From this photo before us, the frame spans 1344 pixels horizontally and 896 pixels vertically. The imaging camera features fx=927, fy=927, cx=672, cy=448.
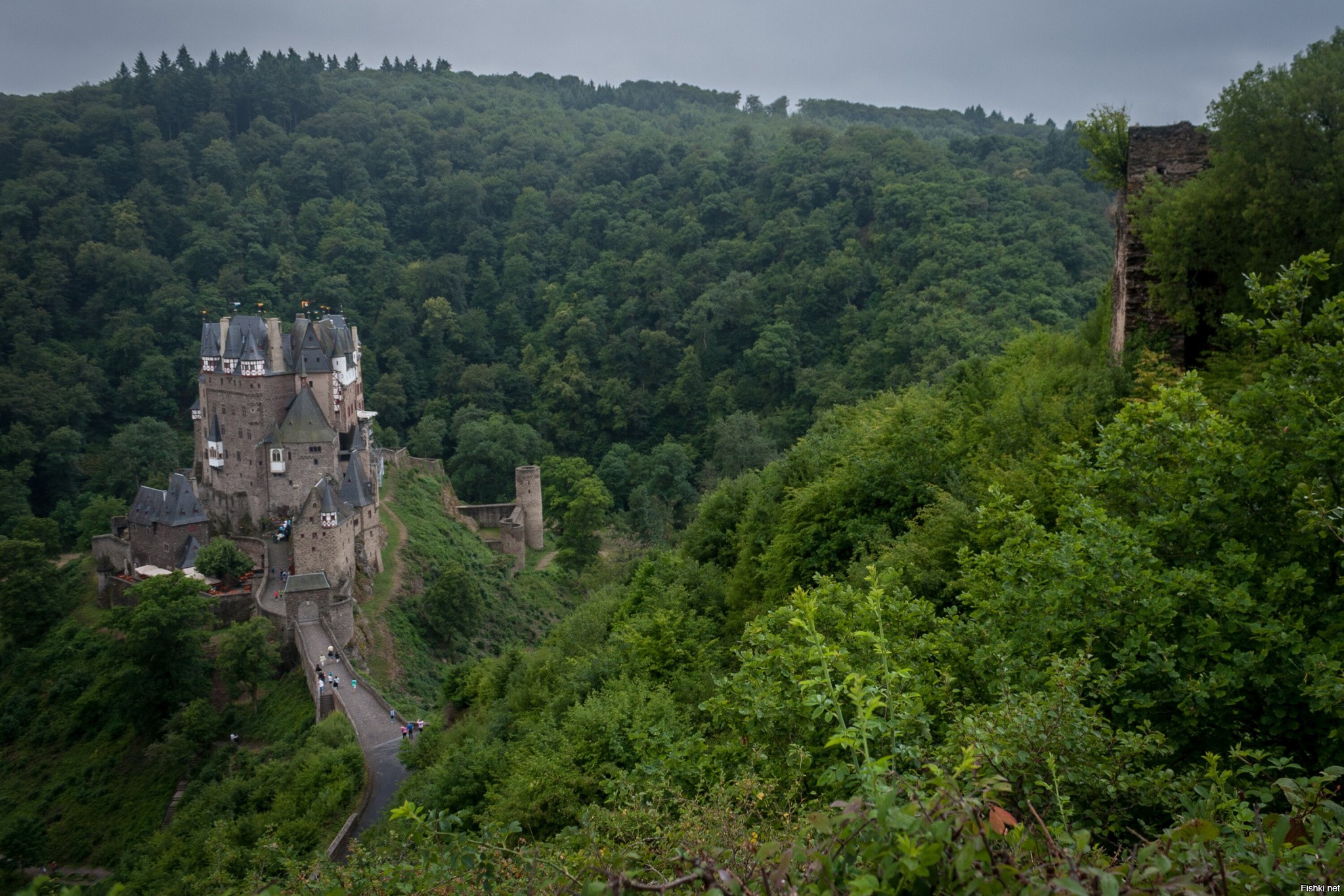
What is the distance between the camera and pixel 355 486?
3844 cm

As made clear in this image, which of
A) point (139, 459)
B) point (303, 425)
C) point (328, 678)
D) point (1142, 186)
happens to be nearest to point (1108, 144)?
point (1142, 186)

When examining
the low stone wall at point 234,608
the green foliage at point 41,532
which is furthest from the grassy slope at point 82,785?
the green foliage at point 41,532

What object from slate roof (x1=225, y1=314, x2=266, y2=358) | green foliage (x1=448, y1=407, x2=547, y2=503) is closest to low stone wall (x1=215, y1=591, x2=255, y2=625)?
slate roof (x1=225, y1=314, x2=266, y2=358)

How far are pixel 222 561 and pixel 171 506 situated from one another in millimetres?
4601

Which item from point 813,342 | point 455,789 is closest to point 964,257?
point 813,342

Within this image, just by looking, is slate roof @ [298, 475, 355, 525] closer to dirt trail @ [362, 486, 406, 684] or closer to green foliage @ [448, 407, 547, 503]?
dirt trail @ [362, 486, 406, 684]

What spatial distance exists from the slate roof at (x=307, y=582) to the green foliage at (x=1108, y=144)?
93.0 feet

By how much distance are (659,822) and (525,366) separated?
227 ft

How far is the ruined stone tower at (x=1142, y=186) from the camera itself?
1506 centimetres

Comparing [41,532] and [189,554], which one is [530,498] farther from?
[41,532]

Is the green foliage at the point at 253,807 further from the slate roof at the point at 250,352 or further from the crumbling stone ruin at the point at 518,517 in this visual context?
the crumbling stone ruin at the point at 518,517

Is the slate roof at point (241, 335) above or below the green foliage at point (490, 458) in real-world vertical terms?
above

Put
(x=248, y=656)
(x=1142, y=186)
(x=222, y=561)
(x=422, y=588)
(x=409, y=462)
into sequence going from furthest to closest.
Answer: (x=409, y=462)
(x=422, y=588)
(x=222, y=561)
(x=248, y=656)
(x=1142, y=186)

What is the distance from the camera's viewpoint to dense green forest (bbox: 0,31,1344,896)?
5.59 metres
